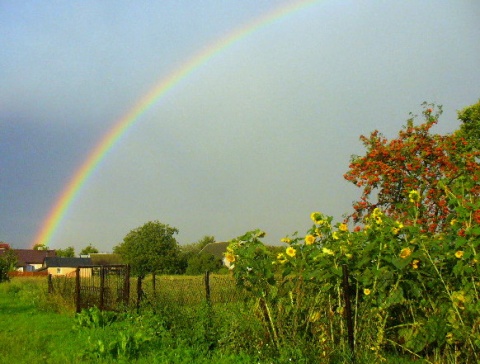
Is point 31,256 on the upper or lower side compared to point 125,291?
upper

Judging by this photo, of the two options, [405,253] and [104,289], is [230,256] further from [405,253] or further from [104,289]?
[104,289]

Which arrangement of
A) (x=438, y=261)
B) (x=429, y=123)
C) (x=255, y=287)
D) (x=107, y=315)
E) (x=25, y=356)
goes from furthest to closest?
1. (x=429, y=123)
2. (x=107, y=315)
3. (x=25, y=356)
4. (x=255, y=287)
5. (x=438, y=261)

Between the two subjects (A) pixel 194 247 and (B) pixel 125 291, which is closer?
(B) pixel 125 291

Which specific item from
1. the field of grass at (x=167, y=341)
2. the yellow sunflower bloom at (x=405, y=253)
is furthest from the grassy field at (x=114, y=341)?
the yellow sunflower bloom at (x=405, y=253)

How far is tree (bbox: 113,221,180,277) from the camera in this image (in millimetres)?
68125

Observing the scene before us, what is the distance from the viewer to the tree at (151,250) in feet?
224

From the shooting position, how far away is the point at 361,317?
598cm

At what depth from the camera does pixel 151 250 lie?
68.6 metres

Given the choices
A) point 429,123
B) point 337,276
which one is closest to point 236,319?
point 337,276

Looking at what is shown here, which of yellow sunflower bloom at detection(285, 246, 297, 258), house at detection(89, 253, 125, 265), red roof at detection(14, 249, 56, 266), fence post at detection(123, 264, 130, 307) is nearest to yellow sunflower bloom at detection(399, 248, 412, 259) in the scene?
yellow sunflower bloom at detection(285, 246, 297, 258)

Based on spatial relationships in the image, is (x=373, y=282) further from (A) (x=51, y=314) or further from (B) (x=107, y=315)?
(A) (x=51, y=314)

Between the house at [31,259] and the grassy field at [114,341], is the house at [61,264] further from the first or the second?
the grassy field at [114,341]

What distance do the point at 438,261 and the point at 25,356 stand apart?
5.87m

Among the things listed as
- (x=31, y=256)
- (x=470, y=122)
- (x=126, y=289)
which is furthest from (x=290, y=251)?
(x=31, y=256)
